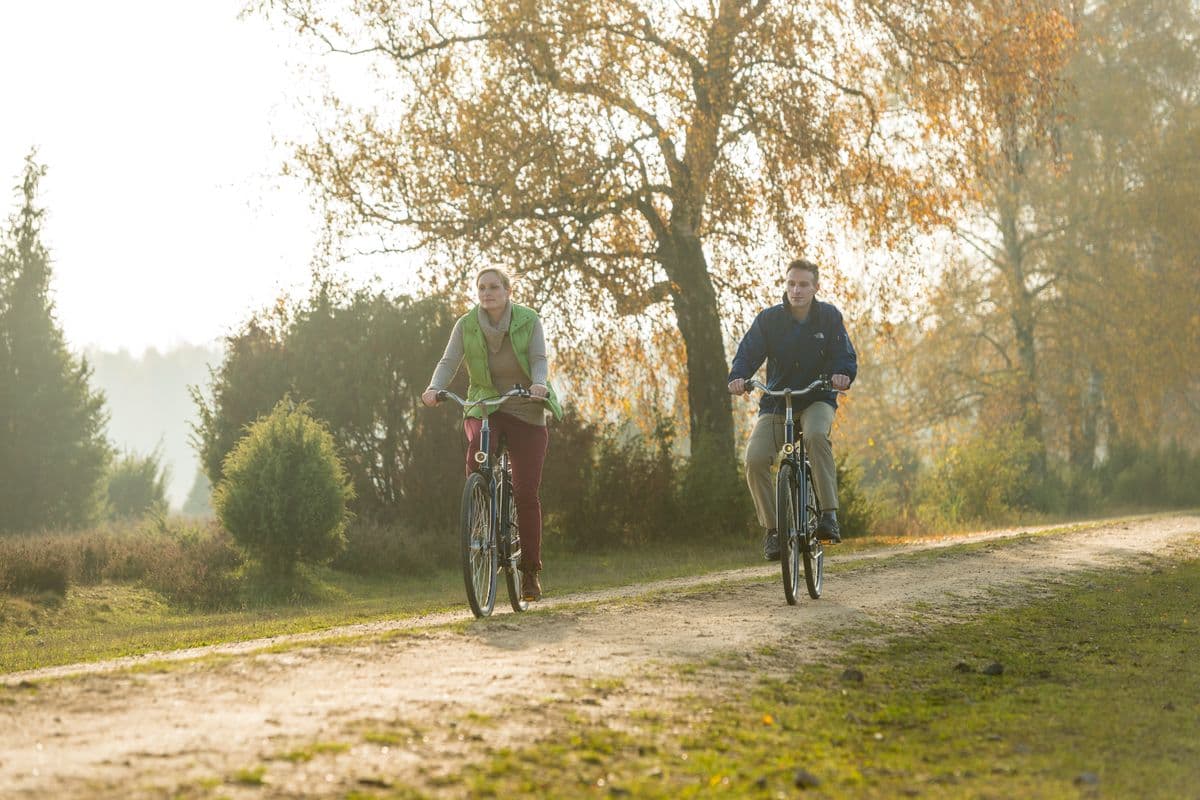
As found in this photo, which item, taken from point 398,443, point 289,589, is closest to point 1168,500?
point 398,443

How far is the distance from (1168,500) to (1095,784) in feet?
105

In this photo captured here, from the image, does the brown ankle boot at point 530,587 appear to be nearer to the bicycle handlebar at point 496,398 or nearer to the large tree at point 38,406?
the bicycle handlebar at point 496,398

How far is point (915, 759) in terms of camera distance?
4762 mm

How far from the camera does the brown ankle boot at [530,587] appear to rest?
29.5 ft

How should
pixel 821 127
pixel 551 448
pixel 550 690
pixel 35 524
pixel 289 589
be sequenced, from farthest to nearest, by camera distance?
pixel 35 524 → pixel 551 448 → pixel 821 127 → pixel 289 589 → pixel 550 690

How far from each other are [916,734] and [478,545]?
3559 mm

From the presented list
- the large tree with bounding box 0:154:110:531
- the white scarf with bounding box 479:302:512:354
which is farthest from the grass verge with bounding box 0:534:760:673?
the large tree with bounding box 0:154:110:531

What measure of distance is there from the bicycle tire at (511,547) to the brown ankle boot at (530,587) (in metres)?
0.26

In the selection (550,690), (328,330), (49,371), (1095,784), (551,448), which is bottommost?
(1095,784)

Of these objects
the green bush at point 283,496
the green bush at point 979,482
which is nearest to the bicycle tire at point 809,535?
the green bush at point 283,496

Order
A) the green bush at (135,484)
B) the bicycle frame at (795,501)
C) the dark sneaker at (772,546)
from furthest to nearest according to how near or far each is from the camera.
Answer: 1. the green bush at (135,484)
2. the dark sneaker at (772,546)
3. the bicycle frame at (795,501)

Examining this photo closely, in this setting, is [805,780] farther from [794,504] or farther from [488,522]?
[794,504]

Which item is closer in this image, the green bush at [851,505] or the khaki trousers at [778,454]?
→ the khaki trousers at [778,454]

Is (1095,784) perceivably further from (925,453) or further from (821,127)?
(925,453)
